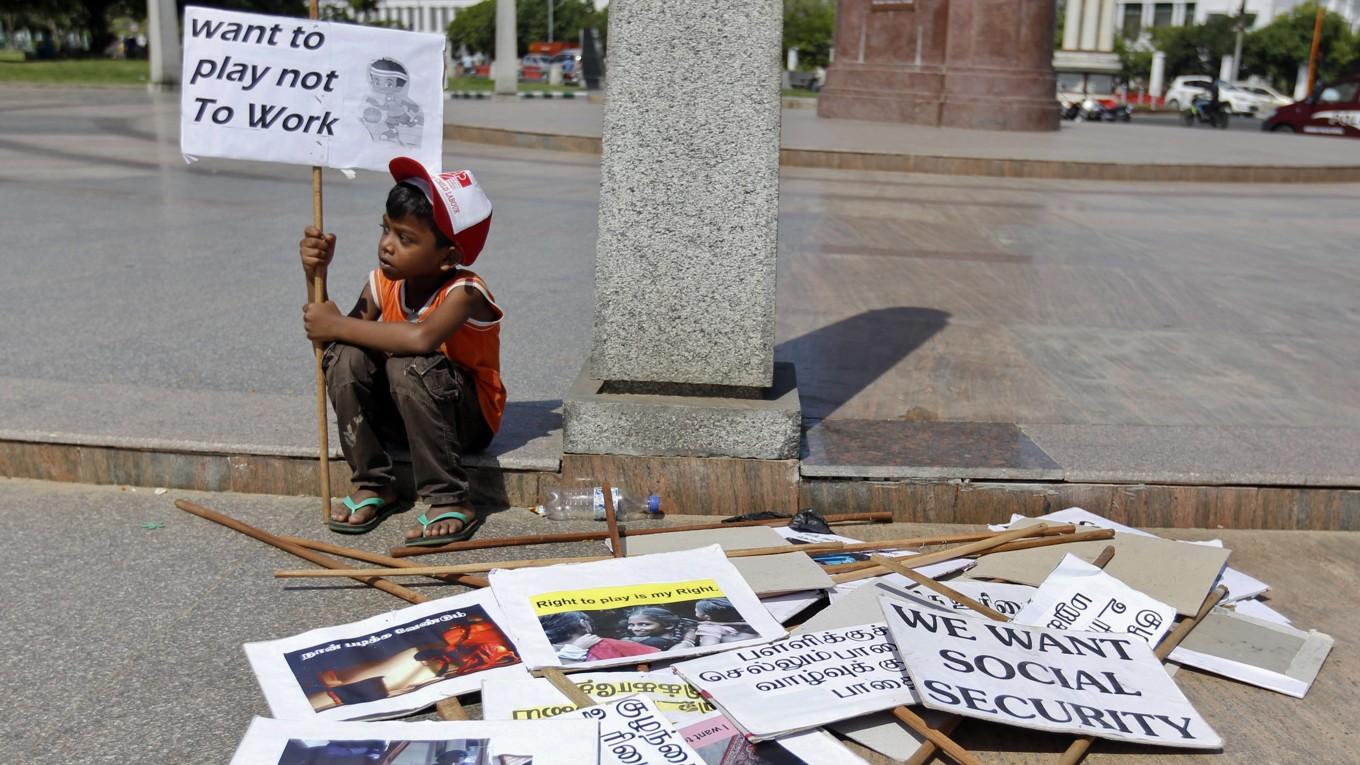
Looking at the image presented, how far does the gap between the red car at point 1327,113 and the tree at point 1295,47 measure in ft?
172

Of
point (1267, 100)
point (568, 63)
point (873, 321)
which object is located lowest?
point (873, 321)

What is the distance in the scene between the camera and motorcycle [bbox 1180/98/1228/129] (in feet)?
135

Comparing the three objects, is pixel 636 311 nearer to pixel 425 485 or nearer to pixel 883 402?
pixel 425 485

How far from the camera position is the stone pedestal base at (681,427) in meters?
4.14

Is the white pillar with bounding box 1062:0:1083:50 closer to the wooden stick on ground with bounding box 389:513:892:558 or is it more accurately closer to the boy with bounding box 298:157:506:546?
the wooden stick on ground with bounding box 389:513:892:558

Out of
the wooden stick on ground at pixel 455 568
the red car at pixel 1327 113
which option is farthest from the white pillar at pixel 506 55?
the wooden stick on ground at pixel 455 568

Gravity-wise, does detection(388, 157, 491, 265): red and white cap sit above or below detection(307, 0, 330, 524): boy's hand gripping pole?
above

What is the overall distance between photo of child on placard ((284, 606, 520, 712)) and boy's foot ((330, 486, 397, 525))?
872 mm

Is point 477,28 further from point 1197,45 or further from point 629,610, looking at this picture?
point 629,610

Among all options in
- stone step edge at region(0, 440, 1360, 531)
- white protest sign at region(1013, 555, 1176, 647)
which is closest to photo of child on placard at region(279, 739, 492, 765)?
white protest sign at region(1013, 555, 1176, 647)

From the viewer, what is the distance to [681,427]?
416 cm

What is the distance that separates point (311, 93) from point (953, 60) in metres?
17.6

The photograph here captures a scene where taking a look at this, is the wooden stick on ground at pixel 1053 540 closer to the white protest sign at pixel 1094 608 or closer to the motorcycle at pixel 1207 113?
the white protest sign at pixel 1094 608

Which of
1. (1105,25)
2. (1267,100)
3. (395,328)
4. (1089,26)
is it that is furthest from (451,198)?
(1089,26)
